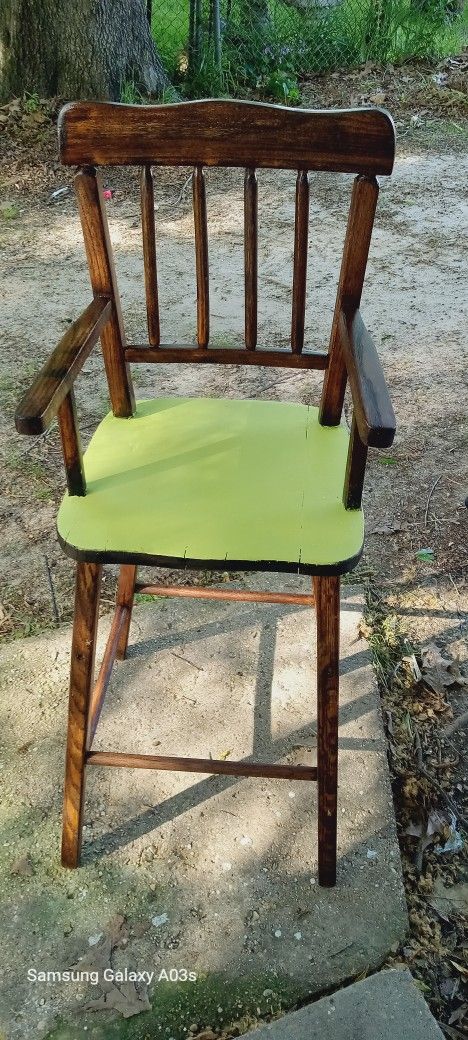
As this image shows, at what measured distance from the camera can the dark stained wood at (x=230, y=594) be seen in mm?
1792

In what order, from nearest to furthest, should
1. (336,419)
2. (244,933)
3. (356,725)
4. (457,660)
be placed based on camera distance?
(244,933), (336,419), (356,725), (457,660)

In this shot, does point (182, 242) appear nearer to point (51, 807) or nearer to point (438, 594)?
point (438, 594)

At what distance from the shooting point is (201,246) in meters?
1.53

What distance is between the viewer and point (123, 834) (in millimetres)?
1624

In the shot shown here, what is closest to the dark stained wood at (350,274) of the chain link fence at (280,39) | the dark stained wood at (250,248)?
the dark stained wood at (250,248)

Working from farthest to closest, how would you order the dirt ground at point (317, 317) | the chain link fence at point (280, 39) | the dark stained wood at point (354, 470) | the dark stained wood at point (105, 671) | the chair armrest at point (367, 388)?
1. the chain link fence at point (280, 39)
2. the dirt ground at point (317, 317)
3. the dark stained wood at point (105, 671)
4. the dark stained wood at point (354, 470)
5. the chair armrest at point (367, 388)

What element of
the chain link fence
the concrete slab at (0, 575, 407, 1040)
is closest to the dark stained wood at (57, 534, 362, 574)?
the concrete slab at (0, 575, 407, 1040)

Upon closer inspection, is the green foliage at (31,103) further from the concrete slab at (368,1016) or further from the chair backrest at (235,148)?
the concrete slab at (368,1016)

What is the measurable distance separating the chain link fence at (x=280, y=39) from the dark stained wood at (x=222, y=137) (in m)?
4.79

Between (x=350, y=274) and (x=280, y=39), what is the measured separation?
223 inches

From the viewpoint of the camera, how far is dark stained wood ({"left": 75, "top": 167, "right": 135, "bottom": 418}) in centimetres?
143

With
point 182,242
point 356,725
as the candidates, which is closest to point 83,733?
point 356,725

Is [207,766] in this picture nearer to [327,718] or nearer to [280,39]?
[327,718]

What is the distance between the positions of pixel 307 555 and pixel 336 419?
0.43 meters
